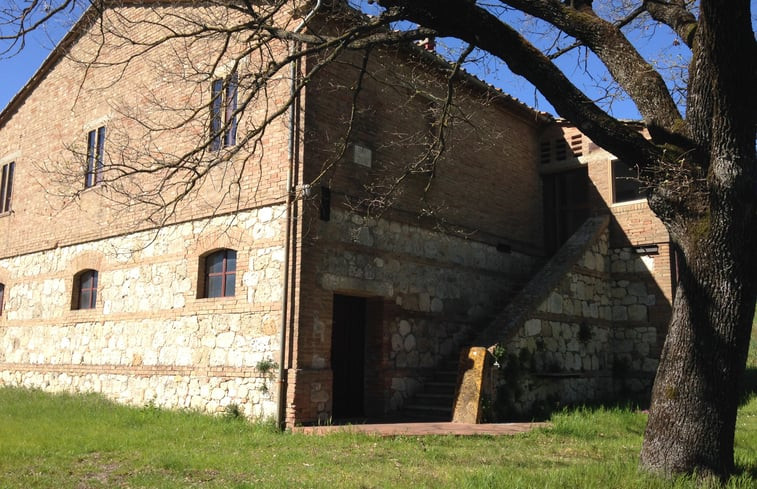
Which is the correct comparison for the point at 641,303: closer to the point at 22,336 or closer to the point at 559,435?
the point at 559,435

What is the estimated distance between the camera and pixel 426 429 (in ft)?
33.3

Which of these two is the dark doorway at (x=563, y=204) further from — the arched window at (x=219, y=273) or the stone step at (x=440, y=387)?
the arched window at (x=219, y=273)

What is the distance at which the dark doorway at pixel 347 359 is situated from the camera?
1221cm

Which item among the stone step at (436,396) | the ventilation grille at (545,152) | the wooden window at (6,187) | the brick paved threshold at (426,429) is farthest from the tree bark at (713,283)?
the wooden window at (6,187)

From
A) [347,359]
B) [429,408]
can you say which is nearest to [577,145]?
[429,408]

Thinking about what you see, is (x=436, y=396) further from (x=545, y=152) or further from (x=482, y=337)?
(x=545, y=152)

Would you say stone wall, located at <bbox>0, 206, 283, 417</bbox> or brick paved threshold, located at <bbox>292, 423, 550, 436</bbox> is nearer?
brick paved threshold, located at <bbox>292, 423, 550, 436</bbox>

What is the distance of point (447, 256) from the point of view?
1403 centimetres

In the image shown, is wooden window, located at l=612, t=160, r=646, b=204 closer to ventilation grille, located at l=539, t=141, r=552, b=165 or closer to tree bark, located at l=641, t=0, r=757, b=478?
ventilation grille, located at l=539, t=141, r=552, b=165

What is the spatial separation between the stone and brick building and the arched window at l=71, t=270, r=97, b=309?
0.15 ft

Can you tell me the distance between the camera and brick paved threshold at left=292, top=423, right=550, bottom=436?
9711 mm

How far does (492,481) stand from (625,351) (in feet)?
35.3

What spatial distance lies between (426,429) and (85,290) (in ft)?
28.7

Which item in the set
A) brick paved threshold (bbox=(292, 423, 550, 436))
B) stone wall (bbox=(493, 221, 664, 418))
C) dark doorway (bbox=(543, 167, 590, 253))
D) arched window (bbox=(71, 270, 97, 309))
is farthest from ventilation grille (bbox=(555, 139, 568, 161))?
arched window (bbox=(71, 270, 97, 309))
